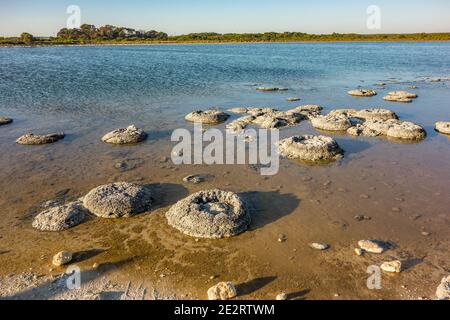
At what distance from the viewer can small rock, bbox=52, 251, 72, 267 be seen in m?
8.16

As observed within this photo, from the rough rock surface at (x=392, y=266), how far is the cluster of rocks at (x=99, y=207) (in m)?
6.56

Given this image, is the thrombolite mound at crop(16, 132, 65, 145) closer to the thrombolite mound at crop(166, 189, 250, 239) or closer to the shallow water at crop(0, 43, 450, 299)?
the shallow water at crop(0, 43, 450, 299)

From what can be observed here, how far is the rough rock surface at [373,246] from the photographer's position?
28.7ft

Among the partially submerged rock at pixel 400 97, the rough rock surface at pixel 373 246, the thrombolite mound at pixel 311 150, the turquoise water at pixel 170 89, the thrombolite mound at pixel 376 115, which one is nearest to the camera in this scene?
the rough rock surface at pixel 373 246

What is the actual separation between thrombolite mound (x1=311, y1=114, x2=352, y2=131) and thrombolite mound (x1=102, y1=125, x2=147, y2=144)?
9115 mm

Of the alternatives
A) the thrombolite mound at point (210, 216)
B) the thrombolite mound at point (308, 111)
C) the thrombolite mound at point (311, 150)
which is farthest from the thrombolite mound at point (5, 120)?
the thrombolite mound at point (308, 111)

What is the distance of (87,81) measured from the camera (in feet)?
111

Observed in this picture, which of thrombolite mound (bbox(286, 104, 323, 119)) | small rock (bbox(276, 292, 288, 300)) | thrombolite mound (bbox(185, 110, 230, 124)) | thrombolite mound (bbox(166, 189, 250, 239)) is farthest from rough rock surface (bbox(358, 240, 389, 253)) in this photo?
thrombolite mound (bbox(286, 104, 323, 119))

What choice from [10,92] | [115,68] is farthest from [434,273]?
[115,68]

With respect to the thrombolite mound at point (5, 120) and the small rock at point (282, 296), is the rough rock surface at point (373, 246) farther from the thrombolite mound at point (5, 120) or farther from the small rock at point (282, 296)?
the thrombolite mound at point (5, 120)

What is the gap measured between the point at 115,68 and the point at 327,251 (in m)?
41.1

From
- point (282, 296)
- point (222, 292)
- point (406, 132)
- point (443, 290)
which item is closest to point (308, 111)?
point (406, 132)

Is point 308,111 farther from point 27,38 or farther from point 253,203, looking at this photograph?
point 27,38
